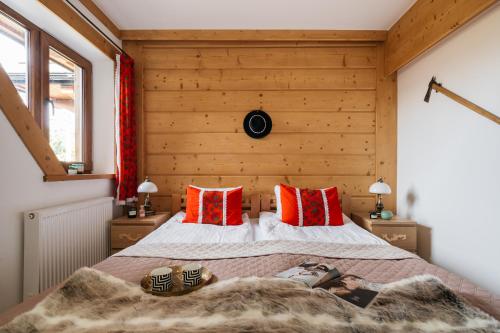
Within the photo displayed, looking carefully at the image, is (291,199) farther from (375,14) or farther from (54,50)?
(54,50)

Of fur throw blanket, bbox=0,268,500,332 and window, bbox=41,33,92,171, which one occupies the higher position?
window, bbox=41,33,92,171

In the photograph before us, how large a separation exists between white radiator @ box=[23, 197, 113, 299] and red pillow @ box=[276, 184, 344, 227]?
1.60 m

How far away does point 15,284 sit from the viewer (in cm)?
156

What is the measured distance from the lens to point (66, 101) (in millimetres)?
2342

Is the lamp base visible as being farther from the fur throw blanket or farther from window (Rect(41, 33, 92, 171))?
window (Rect(41, 33, 92, 171))

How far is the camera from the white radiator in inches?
62.5

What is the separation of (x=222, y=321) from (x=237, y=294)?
0.14m

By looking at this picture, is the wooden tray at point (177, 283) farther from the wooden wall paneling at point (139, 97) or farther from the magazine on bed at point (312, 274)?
the wooden wall paneling at point (139, 97)

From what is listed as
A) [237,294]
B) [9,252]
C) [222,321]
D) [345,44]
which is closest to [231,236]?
[237,294]

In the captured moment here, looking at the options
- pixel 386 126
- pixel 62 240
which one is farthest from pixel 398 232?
pixel 62 240

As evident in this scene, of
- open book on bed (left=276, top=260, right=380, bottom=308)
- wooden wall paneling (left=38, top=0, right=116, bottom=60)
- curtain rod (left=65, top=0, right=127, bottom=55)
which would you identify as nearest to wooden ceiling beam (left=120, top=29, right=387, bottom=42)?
curtain rod (left=65, top=0, right=127, bottom=55)

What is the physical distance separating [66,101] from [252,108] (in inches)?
68.6

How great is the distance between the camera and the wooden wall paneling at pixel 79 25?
1.83 metres

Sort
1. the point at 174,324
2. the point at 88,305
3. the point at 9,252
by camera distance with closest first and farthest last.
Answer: the point at 174,324, the point at 88,305, the point at 9,252
